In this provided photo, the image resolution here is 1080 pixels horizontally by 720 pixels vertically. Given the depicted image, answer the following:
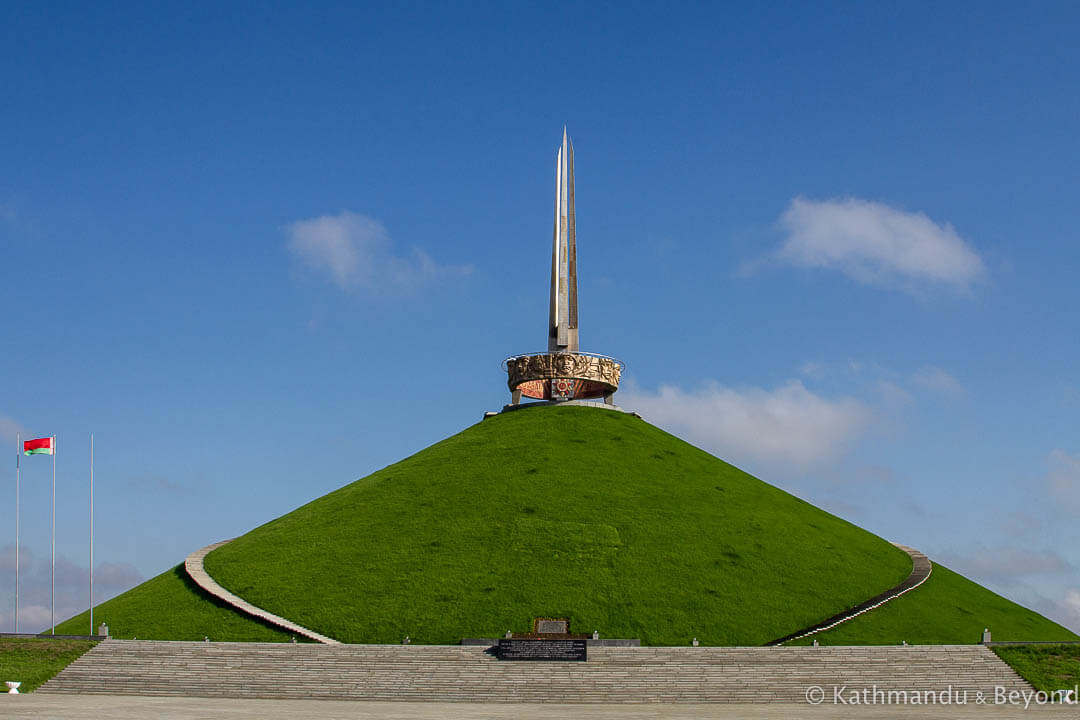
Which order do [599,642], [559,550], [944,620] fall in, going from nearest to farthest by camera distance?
[599,642], [944,620], [559,550]

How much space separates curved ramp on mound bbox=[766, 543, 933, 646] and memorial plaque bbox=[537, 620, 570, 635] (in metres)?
7.75

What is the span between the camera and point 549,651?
35.9 m

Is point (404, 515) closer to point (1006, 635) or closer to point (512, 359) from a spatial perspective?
point (512, 359)

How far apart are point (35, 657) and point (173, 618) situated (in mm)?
6934

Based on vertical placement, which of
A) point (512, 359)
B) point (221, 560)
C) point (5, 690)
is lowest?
point (5, 690)

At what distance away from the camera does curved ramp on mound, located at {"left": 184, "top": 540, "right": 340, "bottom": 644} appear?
42156mm

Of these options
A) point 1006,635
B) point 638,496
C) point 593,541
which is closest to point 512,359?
point 638,496

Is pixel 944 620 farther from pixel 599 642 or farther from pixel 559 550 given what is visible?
pixel 599 642

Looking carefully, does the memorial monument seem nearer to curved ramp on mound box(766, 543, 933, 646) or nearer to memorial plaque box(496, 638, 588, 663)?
curved ramp on mound box(766, 543, 933, 646)

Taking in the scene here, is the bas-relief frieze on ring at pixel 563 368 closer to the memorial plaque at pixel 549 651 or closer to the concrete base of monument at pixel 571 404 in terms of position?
the concrete base of monument at pixel 571 404

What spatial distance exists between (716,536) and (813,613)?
24.1 feet

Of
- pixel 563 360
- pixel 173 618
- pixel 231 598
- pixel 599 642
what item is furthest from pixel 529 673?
pixel 563 360

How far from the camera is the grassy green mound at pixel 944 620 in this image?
139ft

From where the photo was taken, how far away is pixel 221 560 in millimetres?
51656
